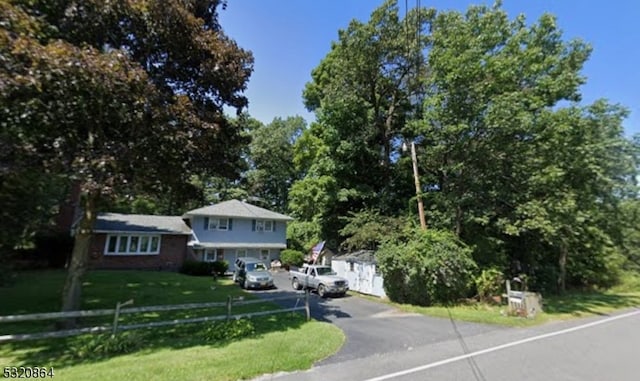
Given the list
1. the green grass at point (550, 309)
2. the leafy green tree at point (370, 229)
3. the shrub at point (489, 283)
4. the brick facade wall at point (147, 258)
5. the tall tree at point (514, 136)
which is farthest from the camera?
the brick facade wall at point (147, 258)

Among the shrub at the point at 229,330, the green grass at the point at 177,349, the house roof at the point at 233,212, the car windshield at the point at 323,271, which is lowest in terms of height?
the green grass at the point at 177,349

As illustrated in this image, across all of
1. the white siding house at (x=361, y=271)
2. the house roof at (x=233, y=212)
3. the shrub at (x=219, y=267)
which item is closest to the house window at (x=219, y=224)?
the house roof at (x=233, y=212)

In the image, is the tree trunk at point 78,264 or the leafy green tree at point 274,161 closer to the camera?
the tree trunk at point 78,264

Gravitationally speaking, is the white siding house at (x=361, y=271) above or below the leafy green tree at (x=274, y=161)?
below

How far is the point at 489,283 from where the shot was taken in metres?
16.5

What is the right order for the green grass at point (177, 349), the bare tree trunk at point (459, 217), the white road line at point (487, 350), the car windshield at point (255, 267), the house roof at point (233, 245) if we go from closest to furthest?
the green grass at point (177, 349)
the white road line at point (487, 350)
the bare tree trunk at point (459, 217)
the car windshield at point (255, 267)
the house roof at point (233, 245)

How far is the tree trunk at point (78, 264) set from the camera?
9.37 metres

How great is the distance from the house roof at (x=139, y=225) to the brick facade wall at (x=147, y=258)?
66 centimetres

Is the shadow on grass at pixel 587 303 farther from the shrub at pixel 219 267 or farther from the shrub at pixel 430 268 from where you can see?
the shrub at pixel 219 267

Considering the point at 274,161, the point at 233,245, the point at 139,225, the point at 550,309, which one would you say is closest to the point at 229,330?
the point at 550,309

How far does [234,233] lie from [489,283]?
64.9 feet

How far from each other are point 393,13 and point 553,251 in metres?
21.3

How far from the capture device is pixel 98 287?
16.2 meters

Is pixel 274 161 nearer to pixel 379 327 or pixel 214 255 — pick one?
pixel 214 255
